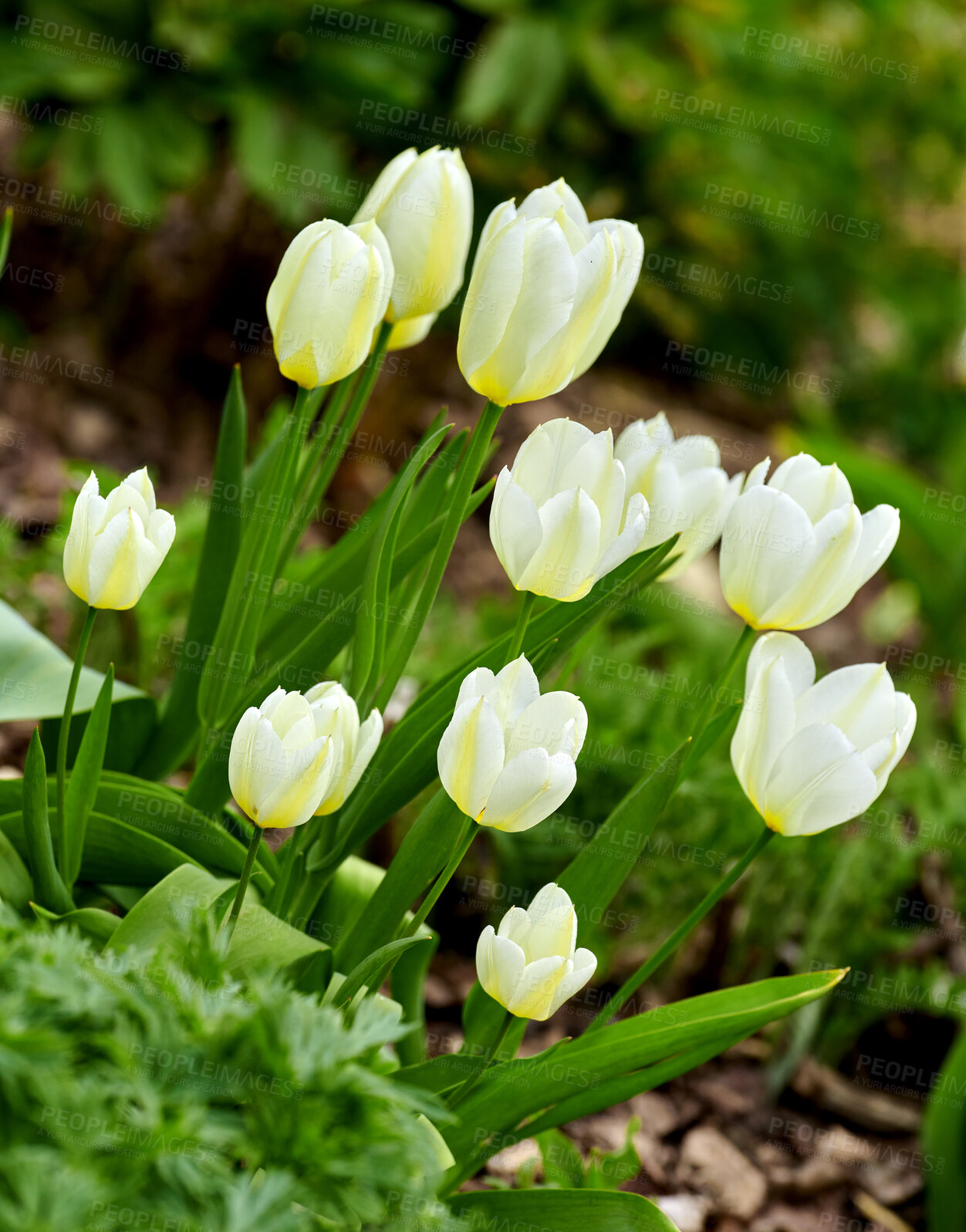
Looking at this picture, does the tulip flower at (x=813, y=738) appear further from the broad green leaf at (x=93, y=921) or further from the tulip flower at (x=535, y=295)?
the broad green leaf at (x=93, y=921)

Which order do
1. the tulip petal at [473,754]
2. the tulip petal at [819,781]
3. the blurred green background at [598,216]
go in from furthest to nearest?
the blurred green background at [598,216]
the tulip petal at [819,781]
the tulip petal at [473,754]

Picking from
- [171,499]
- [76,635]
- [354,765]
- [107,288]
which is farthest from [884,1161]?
[107,288]

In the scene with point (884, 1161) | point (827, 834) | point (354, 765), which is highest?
point (354, 765)

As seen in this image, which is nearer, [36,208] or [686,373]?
[36,208]

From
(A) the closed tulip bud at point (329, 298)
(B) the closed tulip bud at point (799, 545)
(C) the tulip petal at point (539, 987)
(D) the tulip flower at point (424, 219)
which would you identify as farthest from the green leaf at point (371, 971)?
(D) the tulip flower at point (424, 219)

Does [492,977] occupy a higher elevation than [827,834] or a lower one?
higher

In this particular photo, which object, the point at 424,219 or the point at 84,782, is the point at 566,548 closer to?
the point at 424,219

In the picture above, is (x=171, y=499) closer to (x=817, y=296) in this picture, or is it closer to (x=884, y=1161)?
(x=884, y=1161)
